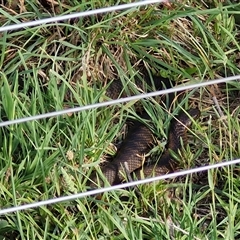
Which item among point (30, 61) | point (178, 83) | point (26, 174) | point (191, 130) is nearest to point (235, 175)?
point (191, 130)

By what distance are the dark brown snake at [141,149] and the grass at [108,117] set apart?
1.6 inches

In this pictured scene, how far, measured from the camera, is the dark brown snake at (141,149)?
2.76m

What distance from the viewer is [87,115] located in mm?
2645

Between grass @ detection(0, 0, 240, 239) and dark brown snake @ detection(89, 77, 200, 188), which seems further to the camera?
dark brown snake @ detection(89, 77, 200, 188)

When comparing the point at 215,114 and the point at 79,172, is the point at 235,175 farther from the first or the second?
the point at 79,172

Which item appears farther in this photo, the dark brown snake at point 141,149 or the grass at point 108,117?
the dark brown snake at point 141,149

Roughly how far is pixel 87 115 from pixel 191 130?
0.47 m

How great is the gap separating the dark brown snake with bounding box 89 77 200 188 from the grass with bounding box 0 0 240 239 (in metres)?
0.04

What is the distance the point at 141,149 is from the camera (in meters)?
2.94

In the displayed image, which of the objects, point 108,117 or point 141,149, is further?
point 141,149

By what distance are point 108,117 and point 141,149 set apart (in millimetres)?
227

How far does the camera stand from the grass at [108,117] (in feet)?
8.02

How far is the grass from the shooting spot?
2443mm

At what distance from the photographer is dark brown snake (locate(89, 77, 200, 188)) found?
109 inches
